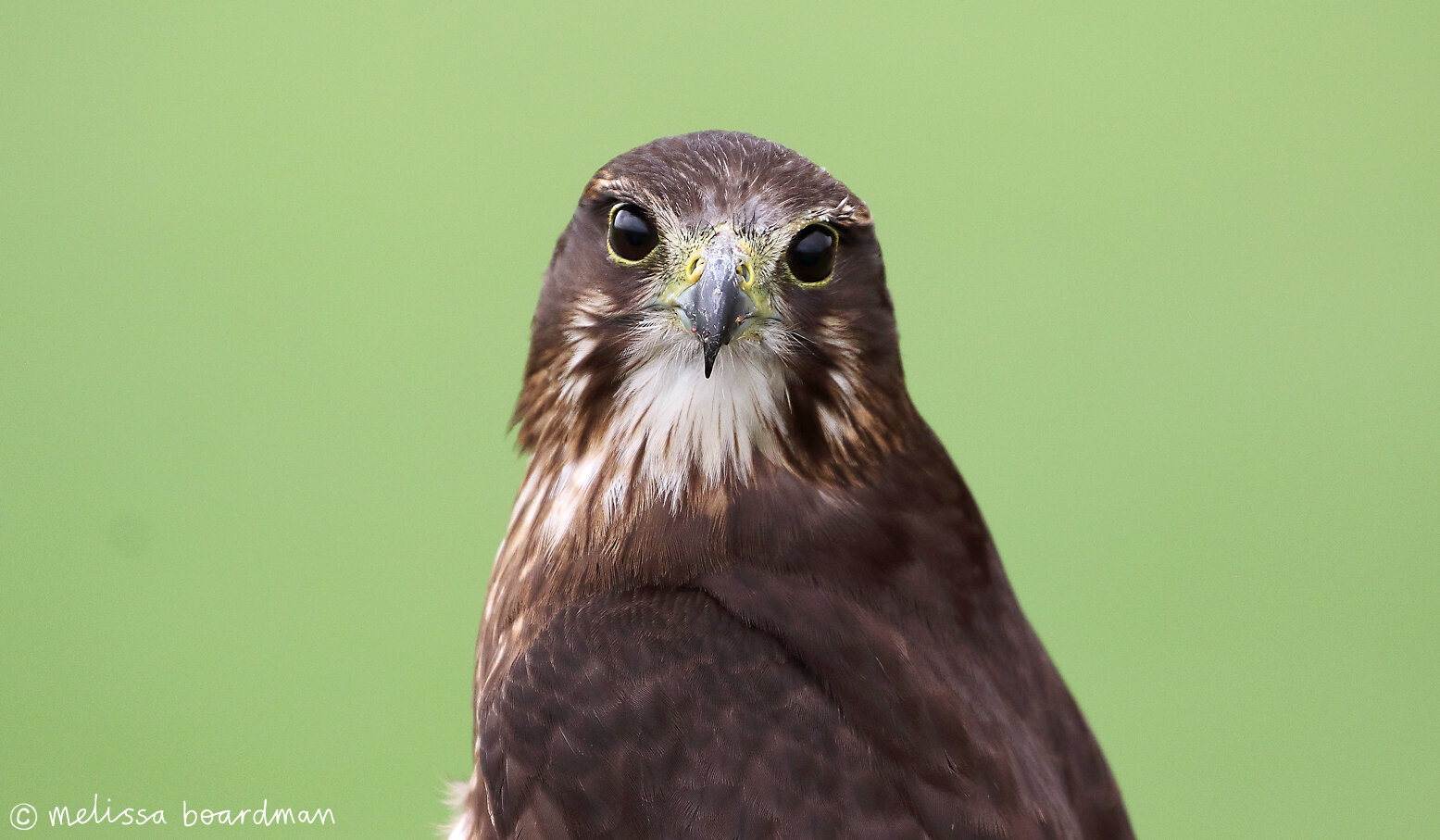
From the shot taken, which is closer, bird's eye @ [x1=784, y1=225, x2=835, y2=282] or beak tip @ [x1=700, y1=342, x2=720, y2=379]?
beak tip @ [x1=700, y1=342, x2=720, y2=379]

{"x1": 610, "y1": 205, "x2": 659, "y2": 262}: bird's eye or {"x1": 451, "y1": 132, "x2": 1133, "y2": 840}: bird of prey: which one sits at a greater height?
{"x1": 610, "y1": 205, "x2": 659, "y2": 262}: bird's eye

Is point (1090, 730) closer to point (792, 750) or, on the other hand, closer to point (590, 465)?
point (792, 750)

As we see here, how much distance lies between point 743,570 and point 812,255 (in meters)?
0.49

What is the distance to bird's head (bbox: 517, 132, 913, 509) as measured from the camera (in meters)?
2.33

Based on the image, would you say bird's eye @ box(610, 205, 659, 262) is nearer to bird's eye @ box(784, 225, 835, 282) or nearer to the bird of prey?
the bird of prey

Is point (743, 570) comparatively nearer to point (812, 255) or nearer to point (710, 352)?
point (710, 352)

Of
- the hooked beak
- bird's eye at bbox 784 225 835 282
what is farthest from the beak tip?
bird's eye at bbox 784 225 835 282

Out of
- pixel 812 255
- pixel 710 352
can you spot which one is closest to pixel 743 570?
pixel 710 352

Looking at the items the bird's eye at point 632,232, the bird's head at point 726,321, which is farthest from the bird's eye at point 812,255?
the bird's eye at point 632,232

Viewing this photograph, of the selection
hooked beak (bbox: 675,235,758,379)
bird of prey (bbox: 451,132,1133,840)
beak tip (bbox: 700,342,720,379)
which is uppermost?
hooked beak (bbox: 675,235,758,379)

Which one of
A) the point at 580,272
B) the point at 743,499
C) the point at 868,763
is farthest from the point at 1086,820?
the point at 580,272

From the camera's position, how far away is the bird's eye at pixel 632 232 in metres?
2.38

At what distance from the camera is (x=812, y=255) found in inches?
94.1

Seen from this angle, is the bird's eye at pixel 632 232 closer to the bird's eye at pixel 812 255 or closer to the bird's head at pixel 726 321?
the bird's head at pixel 726 321
